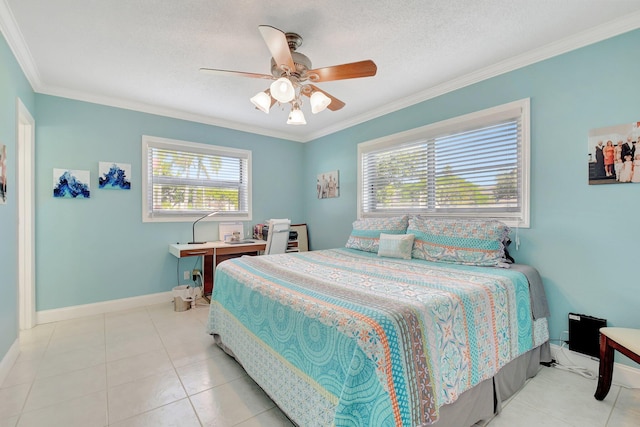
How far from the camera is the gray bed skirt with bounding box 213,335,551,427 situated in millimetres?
1435

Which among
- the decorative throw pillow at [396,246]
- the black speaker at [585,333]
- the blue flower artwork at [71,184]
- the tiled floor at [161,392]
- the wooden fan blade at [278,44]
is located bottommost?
the tiled floor at [161,392]

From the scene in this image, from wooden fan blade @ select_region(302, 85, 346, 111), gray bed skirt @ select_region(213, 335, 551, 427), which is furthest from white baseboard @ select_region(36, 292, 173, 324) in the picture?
wooden fan blade @ select_region(302, 85, 346, 111)

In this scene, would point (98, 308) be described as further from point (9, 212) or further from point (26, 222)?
point (9, 212)

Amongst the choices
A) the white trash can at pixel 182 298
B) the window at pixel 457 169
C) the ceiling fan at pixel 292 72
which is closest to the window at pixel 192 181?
the white trash can at pixel 182 298

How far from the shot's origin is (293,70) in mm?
1980

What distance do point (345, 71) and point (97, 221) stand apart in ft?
10.7

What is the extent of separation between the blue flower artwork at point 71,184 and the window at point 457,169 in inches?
→ 131

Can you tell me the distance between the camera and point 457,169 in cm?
296

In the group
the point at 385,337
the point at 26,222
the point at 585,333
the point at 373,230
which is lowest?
the point at 585,333

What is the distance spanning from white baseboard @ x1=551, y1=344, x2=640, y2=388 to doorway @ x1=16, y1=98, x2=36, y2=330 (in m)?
4.85

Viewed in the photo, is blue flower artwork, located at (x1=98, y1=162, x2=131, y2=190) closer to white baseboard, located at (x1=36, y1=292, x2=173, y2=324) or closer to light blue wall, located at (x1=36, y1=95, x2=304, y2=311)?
light blue wall, located at (x1=36, y1=95, x2=304, y2=311)

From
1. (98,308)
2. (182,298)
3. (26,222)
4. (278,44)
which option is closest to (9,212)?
(26,222)

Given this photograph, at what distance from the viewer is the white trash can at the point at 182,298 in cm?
342

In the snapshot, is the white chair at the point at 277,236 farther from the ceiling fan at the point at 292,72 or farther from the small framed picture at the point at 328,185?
the ceiling fan at the point at 292,72
